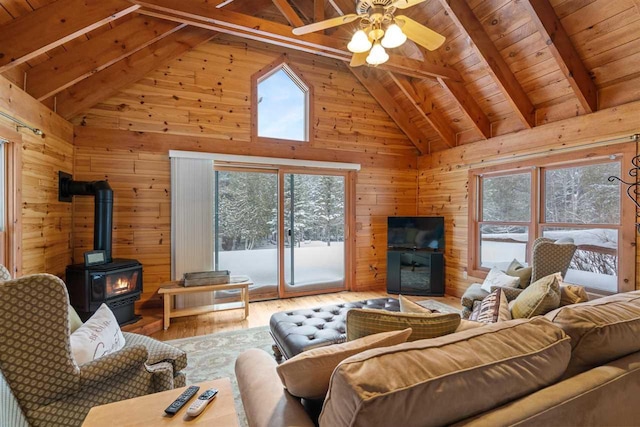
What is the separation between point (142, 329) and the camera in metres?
3.30

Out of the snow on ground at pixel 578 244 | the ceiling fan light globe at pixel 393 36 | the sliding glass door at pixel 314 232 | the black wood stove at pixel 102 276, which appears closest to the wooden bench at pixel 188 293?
the black wood stove at pixel 102 276

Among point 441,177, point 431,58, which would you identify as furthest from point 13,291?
point 441,177

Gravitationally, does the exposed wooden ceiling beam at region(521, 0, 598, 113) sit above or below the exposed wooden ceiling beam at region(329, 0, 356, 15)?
below

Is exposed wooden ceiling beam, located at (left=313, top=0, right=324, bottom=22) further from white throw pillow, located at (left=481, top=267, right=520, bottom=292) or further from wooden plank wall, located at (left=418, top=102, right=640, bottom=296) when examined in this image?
white throw pillow, located at (left=481, top=267, right=520, bottom=292)

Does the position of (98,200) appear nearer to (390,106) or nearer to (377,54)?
(377,54)

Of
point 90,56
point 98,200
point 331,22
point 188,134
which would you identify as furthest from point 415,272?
point 90,56

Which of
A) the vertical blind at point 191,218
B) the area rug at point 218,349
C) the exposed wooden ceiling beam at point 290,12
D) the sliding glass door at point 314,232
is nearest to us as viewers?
the area rug at point 218,349

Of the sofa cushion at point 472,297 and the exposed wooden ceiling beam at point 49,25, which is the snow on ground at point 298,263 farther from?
the exposed wooden ceiling beam at point 49,25

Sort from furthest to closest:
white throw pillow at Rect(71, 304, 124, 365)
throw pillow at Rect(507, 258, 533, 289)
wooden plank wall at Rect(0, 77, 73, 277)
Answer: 1. throw pillow at Rect(507, 258, 533, 289)
2. wooden plank wall at Rect(0, 77, 73, 277)
3. white throw pillow at Rect(71, 304, 124, 365)

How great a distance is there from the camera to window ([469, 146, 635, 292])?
3.15 m

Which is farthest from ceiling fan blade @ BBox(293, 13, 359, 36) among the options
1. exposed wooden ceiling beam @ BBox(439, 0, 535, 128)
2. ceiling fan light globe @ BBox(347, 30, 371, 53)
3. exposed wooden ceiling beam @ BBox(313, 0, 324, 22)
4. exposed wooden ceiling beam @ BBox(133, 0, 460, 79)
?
exposed wooden ceiling beam @ BBox(439, 0, 535, 128)

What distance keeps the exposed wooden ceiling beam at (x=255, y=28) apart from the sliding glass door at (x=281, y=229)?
176cm

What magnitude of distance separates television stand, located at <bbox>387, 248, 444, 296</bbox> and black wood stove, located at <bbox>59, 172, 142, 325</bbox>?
3.57 metres

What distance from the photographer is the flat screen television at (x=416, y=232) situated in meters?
4.89
